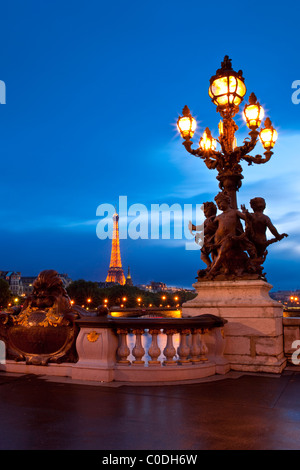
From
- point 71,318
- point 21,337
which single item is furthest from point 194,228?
point 21,337

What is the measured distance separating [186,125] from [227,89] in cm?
129

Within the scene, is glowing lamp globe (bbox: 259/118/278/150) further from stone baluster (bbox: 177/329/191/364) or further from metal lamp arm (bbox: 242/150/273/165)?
stone baluster (bbox: 177/329/191/364)

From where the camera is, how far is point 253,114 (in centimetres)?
947

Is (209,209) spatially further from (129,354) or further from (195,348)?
(129,354)

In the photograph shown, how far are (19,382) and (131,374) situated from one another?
1835mm

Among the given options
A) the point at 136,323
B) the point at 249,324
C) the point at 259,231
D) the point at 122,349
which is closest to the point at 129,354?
the point at 122,349

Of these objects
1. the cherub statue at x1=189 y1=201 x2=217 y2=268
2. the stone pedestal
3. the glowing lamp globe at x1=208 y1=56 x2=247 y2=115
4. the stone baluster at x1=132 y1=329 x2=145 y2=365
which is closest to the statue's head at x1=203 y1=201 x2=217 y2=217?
the cherub statue at x1=189 y1=201 x2=217 y2=268

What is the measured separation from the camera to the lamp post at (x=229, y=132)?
943 cm

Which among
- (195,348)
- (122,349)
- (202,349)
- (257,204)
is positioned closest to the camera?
(122,349)

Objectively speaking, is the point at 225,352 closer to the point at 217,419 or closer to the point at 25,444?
the point at 217,419

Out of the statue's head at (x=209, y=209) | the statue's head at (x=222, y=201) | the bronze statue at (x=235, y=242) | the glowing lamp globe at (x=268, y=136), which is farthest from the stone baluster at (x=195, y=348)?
the glowing lamp globe at (x=268, y=136)

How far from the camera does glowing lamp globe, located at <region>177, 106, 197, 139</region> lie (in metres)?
10.1

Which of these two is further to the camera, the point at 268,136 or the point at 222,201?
the point at 268,136
